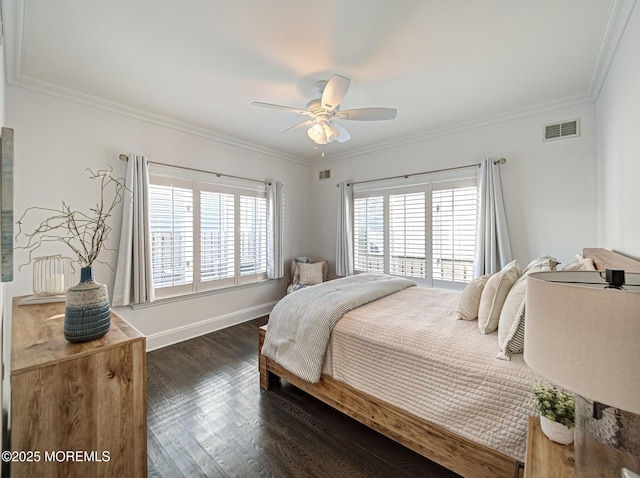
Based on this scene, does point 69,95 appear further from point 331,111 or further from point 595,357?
point 595,357

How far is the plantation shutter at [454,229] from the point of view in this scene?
11.2 feet

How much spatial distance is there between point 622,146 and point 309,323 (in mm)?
2492

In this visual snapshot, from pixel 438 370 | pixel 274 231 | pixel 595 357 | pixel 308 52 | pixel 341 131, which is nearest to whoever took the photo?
pixel 595 357

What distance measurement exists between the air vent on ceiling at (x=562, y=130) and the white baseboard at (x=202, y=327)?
4210mm

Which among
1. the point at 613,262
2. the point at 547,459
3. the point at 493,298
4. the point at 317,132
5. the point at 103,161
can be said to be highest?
the point at 317,132

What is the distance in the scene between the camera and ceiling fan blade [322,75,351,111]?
6.29ft

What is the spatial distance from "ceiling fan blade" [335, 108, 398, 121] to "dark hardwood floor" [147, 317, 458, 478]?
2.41m

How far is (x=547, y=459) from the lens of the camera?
90cm

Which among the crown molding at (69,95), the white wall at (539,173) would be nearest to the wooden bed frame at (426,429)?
the white wall at (539,173)

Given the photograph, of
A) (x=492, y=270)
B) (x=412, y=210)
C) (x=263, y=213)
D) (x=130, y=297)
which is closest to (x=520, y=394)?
(x=492, y=270)

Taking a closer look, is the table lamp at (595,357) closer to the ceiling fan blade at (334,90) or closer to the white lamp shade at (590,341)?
the white lamp shade at (590,341)

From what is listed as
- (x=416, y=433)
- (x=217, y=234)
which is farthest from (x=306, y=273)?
(x=416, y=433)

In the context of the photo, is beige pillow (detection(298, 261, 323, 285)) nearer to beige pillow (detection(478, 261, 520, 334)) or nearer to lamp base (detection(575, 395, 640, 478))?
beige pillow (detection(478, 261, 520, 334))

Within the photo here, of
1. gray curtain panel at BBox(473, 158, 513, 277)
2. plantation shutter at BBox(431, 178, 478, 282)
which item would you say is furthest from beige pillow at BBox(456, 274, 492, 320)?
plantation shutter at BBox(431, 178, 478, 282)
